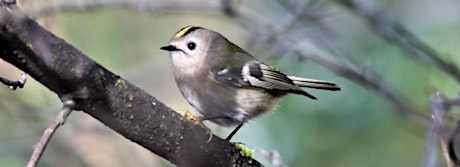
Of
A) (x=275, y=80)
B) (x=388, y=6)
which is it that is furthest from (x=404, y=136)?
(x=275, y=80)

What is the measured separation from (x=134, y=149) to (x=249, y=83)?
1.02 m

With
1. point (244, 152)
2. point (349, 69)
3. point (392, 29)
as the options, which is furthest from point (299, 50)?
point (244, 152)

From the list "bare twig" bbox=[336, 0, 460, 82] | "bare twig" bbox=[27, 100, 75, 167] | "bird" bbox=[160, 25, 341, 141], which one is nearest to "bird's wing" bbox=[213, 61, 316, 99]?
"bird" bbox=[160, 25, 341, 141]

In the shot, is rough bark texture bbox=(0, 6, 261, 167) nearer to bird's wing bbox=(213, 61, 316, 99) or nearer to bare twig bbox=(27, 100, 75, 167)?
bare twig bbox=(27, 100, 75, 167)

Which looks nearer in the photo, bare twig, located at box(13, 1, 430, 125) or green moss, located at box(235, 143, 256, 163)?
green moss, located at box(235, 143, 256, 163)

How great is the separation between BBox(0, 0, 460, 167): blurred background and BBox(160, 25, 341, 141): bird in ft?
0.67

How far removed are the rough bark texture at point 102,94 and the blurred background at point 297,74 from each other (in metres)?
0.94

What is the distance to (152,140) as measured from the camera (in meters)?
1.27

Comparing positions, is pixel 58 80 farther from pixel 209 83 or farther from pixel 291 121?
pixel 291 121

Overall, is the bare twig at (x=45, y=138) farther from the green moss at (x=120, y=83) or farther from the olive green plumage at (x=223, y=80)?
the olive green plumage at (x=223, y=80)

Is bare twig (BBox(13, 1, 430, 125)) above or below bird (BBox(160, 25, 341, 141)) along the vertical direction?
above

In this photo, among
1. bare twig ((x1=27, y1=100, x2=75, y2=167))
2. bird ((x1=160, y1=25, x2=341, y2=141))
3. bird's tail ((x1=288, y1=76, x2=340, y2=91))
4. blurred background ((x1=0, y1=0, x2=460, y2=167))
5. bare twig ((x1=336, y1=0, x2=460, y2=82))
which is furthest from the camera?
blurred background ((x1=0, y1=0, x2=460, y2=167))

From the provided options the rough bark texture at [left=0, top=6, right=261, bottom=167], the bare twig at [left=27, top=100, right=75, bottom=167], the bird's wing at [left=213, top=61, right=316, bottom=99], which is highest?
the bird's wing at [left=213, top=61, right=316, bottom=99]

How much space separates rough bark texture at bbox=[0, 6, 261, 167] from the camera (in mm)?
1009
